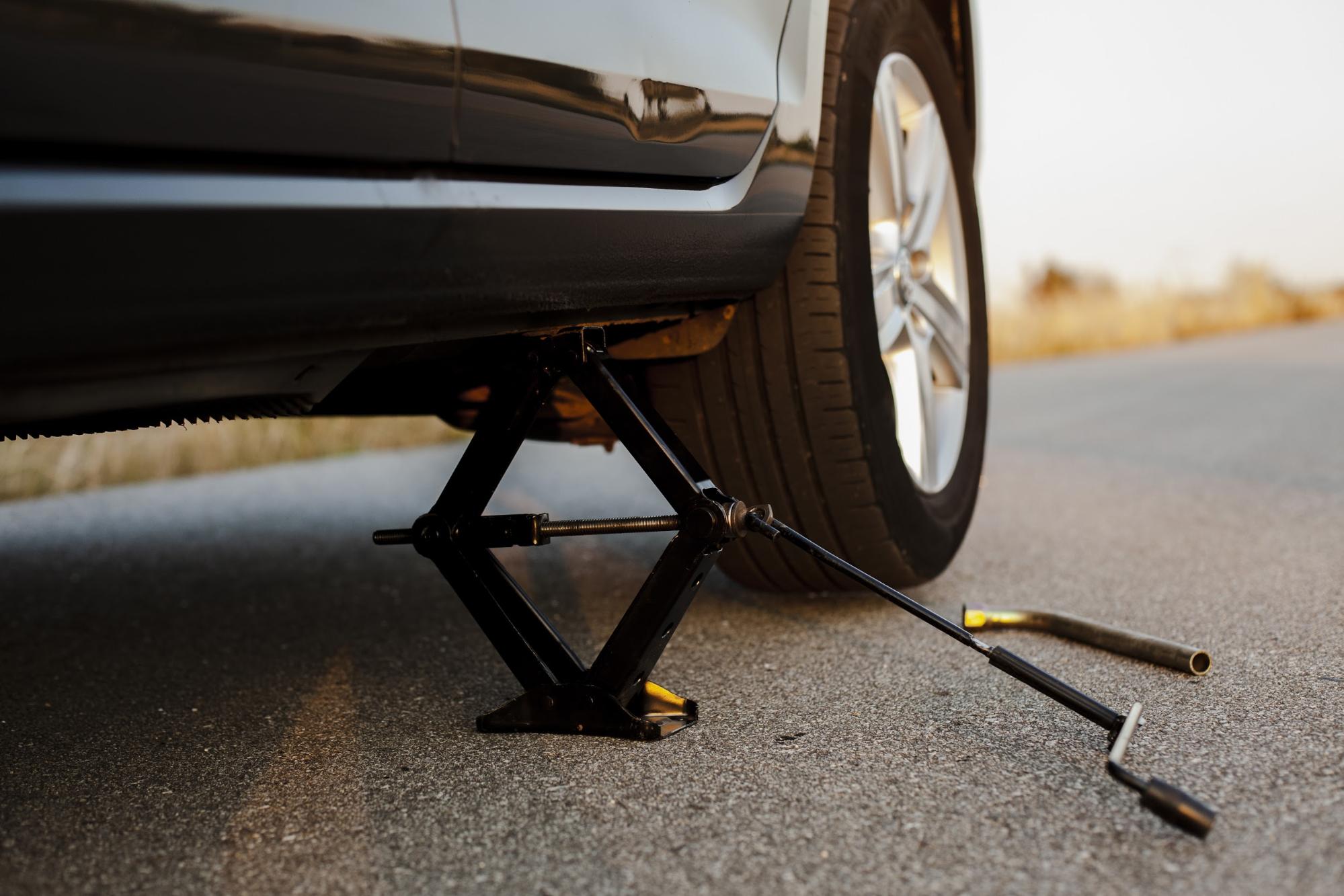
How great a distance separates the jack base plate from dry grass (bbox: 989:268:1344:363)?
29.8 ft

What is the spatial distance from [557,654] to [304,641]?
2.50ft

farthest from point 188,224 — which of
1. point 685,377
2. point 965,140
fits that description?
point 965,140

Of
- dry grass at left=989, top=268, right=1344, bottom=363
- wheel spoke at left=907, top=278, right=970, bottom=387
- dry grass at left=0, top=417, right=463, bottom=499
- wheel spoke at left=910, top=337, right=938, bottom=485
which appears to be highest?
wheel spoke at left=907, top=278, right=970, bottom=387

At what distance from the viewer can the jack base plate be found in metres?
1.53

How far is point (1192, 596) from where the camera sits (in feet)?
7.19

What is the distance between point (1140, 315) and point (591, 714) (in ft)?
43.1

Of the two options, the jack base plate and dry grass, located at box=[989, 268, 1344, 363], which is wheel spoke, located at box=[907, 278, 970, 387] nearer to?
the jack base plate

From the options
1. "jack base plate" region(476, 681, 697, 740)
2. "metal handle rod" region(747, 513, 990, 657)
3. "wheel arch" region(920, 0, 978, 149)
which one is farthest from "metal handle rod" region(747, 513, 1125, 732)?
"wheel arch" region(920, 0, 978, 149)

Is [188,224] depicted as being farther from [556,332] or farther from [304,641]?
[304,641]

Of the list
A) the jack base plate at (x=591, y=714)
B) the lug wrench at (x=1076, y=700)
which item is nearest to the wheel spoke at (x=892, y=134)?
the lug wrench at (x=1076, y=700)

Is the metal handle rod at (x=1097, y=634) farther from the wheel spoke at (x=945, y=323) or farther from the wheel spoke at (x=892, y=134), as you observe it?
the wheel spoke at (x=892, y=134)

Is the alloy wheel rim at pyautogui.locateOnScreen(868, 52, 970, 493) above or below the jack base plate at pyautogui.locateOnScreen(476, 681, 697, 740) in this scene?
above

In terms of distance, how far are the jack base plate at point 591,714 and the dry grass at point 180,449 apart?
2681 mm

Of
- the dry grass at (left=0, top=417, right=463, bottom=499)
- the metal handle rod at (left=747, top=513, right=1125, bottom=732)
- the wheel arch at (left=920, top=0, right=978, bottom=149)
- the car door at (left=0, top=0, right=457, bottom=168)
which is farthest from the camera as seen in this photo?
the dry grass at (left=0, top=417, right=463, bottom=499)
